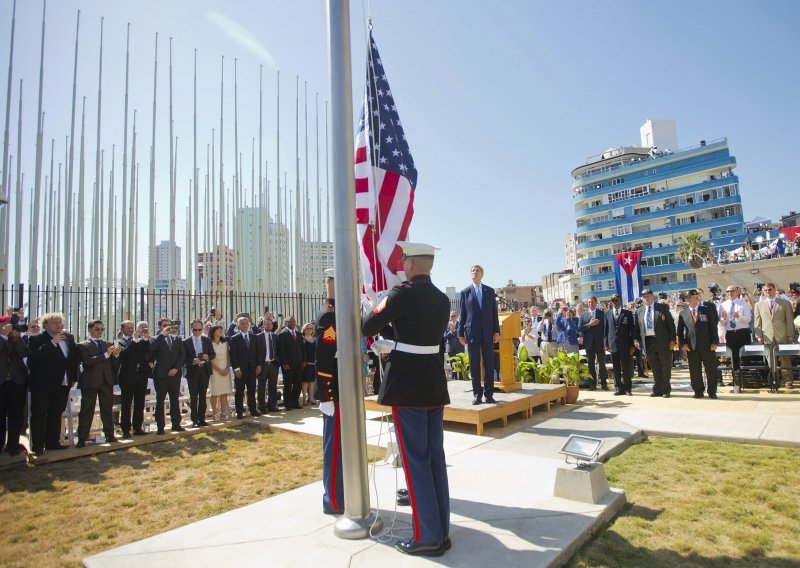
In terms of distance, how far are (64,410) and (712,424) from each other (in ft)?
32.8

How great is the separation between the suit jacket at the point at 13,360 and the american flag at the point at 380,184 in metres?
5.76

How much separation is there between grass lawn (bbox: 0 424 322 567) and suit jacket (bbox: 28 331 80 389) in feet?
4.00

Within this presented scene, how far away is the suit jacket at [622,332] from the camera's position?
1041 cm

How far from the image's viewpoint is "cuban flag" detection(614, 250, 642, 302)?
14.4 m

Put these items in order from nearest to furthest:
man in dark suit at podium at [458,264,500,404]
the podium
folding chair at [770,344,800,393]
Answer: man in dark suit at podium at [458,264,500,404]
the podium
folding chair at [770,344,800,393]

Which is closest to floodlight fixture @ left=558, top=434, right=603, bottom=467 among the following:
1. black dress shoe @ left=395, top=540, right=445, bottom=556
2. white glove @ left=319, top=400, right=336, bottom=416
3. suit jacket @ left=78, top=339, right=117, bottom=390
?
→ black dress shoe @ left=395, top=540, right=445, bottom=556

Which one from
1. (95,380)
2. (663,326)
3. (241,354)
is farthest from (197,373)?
(663,326)

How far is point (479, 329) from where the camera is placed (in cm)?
751

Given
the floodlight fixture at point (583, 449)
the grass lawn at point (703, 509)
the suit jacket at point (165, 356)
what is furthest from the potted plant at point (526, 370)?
the suit jacket at point (165, 356)

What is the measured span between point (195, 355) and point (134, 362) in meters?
1.06

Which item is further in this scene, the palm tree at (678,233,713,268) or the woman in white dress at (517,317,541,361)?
the palm tree at (678,233,713,268)

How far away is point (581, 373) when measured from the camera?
32.1 feet

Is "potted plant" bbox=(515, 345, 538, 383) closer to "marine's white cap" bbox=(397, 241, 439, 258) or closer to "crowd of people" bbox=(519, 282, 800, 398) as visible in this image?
"crowd of people" bbox=(519, 282, 800, 398)

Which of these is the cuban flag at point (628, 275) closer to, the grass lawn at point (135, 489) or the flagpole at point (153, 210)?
the grass lawn at point (135, 489)
